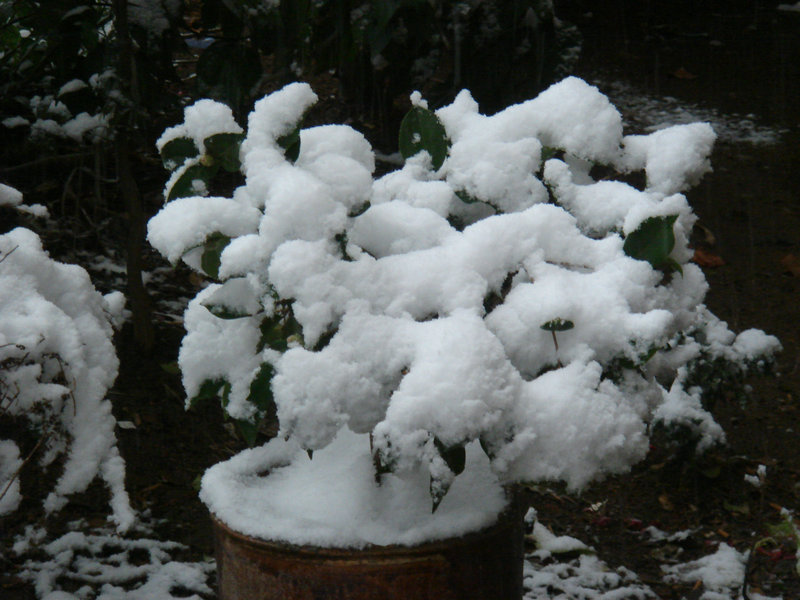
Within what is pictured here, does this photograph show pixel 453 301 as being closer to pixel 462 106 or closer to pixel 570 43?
pixel 462 106

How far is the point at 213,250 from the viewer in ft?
4.66

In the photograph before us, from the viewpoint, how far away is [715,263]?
382 centimetres

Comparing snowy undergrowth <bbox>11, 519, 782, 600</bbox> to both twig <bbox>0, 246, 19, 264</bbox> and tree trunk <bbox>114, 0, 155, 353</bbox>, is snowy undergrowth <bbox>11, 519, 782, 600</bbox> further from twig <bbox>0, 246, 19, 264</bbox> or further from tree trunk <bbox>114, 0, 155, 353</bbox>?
twig <bbox>0, 246, 19, 264</bbox>

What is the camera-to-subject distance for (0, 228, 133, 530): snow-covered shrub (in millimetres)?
1515

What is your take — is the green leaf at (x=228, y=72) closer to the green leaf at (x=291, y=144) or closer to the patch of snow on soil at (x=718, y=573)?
the green leaf at (x=291, y=144)

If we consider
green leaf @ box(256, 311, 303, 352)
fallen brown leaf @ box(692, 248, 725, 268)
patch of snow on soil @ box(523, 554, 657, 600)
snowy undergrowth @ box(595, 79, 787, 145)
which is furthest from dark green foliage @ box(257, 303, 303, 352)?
snowy undergrowth @ box(595, 79, 787, 145)

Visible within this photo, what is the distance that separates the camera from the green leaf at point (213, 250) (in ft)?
4.66

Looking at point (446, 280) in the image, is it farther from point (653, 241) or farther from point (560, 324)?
point (653, 241)

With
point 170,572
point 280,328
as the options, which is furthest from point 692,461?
point 280,328

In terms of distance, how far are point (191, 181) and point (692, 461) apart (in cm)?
181

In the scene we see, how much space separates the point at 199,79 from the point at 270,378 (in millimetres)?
1471

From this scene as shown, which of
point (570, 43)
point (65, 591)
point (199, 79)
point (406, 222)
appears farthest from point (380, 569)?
point (570, 43)

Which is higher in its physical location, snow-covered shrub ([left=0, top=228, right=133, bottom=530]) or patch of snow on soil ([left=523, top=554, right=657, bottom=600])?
snow-covered shrub ([left=0, top=228, right=133, bottom=530])

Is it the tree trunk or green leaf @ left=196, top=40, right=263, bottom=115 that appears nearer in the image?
green leaf @ left=196, top=40, right=263, bottom=115
